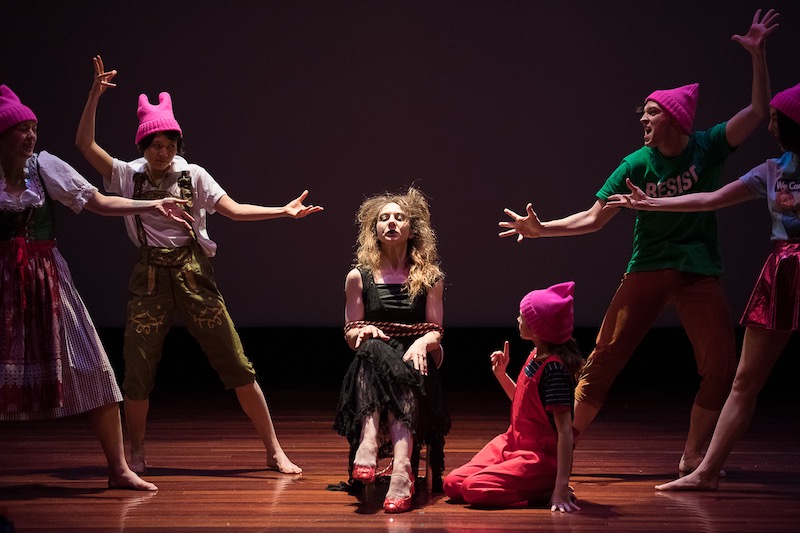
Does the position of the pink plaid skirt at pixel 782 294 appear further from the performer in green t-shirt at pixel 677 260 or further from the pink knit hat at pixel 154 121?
the pink knit hat at pixel 154 121

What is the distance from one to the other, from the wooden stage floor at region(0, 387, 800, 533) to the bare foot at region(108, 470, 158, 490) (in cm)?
6

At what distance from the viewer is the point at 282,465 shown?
4324 millimetres

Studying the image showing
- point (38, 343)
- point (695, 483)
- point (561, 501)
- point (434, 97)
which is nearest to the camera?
point (561, 501)

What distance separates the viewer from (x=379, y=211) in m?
4.19

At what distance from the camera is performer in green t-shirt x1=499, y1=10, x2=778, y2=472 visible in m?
4.15

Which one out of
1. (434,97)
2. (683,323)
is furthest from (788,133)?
(434,97)

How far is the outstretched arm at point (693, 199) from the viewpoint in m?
3.86

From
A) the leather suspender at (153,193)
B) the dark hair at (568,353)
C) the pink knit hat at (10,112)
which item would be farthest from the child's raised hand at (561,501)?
the pink knit hat at (10,112)

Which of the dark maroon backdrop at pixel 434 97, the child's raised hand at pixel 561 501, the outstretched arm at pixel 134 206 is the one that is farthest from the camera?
the dark maroon backdrop at pixel 434 97

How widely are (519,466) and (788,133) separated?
4.69 ft

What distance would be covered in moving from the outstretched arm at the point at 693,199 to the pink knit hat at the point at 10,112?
2090 mm

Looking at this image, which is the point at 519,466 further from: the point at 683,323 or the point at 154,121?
the point at 154,121

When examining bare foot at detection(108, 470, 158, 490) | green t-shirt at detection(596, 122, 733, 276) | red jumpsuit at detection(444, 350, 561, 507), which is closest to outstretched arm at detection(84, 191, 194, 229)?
bare foot at detection(108, 470, 158, 490)

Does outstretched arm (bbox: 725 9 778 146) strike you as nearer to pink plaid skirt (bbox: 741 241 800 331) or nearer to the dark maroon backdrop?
pink plaid skirt (bbox: 741 241 800 331)
